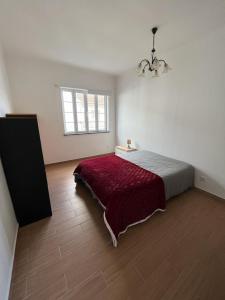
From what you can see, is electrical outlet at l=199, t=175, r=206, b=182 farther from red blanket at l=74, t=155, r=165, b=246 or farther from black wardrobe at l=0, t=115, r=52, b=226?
black wardrobe at l=0, t=115, r=52, b=226

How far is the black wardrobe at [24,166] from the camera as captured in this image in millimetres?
1569

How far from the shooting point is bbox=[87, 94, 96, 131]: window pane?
4.22 m

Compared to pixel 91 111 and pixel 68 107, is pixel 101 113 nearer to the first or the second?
pixel 91 111

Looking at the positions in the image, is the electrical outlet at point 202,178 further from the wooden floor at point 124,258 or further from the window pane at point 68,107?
the window pane at point 68,107

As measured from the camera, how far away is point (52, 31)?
2107mm

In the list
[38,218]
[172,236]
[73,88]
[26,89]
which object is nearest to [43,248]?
[38,218]

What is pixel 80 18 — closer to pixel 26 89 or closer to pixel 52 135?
pixel 26 89

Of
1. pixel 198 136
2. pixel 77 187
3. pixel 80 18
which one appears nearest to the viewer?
pixel 80 18

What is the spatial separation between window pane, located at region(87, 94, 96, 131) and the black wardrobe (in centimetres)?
269

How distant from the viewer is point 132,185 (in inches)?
72.1

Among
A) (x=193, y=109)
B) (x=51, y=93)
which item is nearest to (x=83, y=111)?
(x=51, y=93)

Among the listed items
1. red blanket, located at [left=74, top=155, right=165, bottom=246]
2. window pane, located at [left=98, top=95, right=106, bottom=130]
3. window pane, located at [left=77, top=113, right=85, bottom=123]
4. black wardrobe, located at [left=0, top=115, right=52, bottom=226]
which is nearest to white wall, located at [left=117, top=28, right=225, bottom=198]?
red blanket, located at [left=74, top=155, right=165, bottom=246]

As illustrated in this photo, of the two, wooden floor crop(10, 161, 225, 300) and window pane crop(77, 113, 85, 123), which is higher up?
window pane crop(77, 113, 85, 123)

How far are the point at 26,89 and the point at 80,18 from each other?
222 centimetres
